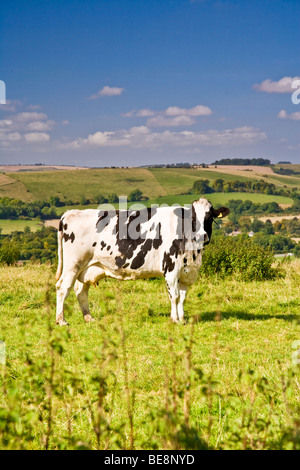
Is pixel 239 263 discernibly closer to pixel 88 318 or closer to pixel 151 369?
pixel 88 318

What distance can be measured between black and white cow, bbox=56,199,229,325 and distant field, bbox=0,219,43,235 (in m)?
87.2

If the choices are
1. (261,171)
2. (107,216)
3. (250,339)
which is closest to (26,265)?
(107,216)

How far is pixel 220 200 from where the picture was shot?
12475cm

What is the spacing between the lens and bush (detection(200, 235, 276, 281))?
13919mm

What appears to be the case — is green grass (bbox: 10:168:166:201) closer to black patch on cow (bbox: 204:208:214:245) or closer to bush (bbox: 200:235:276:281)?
bush (bbox: 200:235:276:281)

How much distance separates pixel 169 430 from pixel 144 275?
6542 mm

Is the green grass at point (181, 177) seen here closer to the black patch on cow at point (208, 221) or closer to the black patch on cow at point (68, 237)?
the black patch on cow at point (208, 221)

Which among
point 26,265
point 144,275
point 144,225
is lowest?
point 26,265

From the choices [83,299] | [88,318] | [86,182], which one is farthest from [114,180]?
[88,318]

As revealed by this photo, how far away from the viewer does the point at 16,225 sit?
338ft

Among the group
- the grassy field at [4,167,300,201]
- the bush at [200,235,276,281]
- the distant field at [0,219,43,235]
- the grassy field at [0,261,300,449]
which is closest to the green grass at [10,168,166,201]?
the grassy field at [4,167,300,201]

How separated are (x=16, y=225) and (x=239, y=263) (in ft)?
312

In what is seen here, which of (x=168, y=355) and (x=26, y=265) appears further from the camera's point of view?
(x=26, y=265)
